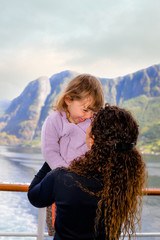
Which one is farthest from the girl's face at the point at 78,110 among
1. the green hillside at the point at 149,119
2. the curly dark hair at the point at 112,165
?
the green hillside at the point at 149,119

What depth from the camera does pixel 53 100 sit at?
54500 mm

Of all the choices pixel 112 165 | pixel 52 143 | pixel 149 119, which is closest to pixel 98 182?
pixel 112 165

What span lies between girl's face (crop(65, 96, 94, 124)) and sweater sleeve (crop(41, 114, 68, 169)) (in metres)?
0.06

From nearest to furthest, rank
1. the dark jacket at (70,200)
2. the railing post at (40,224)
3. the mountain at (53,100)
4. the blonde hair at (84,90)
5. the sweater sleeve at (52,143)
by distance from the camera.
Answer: the dark jacket at (70,200) < the sweater sleeve at (52,143) < the blonde hair at (84,90) < the railing post at (40,224) < the mountain at (53,100)

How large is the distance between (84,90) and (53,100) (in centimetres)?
5395

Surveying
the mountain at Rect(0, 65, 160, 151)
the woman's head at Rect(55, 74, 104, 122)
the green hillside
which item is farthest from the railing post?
the mountain at Rect(0, 65, 160, 151)

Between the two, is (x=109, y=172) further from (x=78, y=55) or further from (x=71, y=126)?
(x=78, y=55)

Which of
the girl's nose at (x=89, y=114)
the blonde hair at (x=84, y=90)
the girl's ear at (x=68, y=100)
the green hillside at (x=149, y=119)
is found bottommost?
the green hillside at (x=149, y=119)

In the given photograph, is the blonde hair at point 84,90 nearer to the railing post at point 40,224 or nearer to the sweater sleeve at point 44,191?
the sweater sleeve at point 44,191

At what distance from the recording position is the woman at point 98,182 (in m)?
0.66

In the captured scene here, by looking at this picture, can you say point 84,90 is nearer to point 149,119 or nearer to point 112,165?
point 112,165

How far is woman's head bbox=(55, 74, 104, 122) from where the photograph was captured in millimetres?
1002

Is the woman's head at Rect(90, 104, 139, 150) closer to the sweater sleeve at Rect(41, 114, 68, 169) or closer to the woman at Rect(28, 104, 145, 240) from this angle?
the woman at Rect(28, 104, 145, 240)

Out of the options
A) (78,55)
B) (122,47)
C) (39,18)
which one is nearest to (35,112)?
(78,55)
